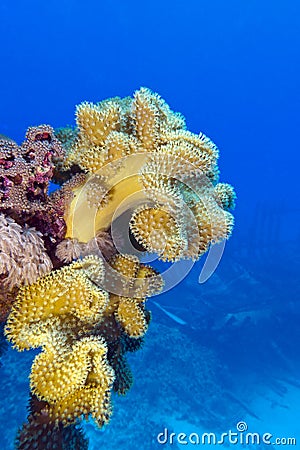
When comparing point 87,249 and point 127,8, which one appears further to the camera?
point 127,8

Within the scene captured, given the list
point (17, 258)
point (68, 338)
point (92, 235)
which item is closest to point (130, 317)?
point (68, 338)

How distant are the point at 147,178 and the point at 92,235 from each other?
0.73 m

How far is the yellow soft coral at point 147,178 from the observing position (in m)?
2.77

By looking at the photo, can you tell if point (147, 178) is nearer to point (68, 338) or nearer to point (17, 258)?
point (17, 258)

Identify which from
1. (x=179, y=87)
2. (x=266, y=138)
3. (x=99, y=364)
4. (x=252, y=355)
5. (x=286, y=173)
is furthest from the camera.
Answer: (x=179, y=87)

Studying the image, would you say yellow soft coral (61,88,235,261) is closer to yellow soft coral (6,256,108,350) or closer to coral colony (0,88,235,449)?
coral colony (0,88,235,449)

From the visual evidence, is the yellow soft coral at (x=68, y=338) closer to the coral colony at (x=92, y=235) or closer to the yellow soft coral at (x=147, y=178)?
the coral colony at (x=92, y=235)

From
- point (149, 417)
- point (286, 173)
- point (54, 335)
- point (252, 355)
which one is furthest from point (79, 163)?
point (286, 173)

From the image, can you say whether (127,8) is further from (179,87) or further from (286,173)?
(286,173)

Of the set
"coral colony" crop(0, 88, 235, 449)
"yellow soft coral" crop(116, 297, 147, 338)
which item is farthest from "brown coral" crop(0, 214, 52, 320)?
"yellow soft coral" crop(116, 297, 147, 338)

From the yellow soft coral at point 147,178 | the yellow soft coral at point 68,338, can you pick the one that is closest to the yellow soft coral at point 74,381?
the yellow soft coral at point 68,338

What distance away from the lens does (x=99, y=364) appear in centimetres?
258

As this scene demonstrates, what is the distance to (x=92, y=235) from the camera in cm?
315

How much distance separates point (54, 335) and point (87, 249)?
0.74m
